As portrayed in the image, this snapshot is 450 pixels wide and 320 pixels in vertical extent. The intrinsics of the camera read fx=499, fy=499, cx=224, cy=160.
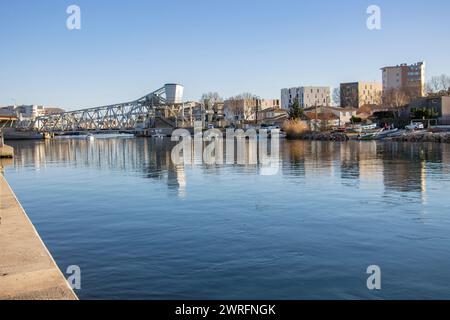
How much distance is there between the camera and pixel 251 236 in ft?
44.4

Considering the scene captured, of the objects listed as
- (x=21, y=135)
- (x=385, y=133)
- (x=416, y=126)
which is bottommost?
(x=385, y=133)

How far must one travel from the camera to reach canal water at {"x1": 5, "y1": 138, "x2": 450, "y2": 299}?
9492 millimetres

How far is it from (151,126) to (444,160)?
486 ft

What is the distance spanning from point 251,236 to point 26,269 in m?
6.42

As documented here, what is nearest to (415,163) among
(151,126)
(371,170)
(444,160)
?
(444,160)

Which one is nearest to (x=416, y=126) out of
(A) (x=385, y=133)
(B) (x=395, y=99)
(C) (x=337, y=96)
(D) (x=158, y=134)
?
(A) (x=385, y=133)

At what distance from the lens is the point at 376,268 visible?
412 inches

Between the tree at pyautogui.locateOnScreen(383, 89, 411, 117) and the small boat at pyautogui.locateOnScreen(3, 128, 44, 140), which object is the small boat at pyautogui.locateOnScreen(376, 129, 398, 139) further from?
the small boat at pyautogui.locateOnScreen(3, 128, 44, 140)

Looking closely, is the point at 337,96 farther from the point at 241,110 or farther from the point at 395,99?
the point at 395,99

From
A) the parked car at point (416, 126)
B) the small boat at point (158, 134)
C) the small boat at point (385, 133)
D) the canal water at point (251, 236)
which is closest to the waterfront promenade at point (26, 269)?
the canal water at point (251, 236)

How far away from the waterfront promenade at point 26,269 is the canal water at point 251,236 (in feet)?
2.76

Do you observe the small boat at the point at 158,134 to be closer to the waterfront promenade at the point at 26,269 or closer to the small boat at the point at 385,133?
the small boat at the point at 385,133

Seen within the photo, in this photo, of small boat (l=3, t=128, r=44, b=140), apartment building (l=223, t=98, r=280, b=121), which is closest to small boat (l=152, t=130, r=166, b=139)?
apartment building (l=223, t=98, r=280, b=121)

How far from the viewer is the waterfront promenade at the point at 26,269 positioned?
24.4 feet
